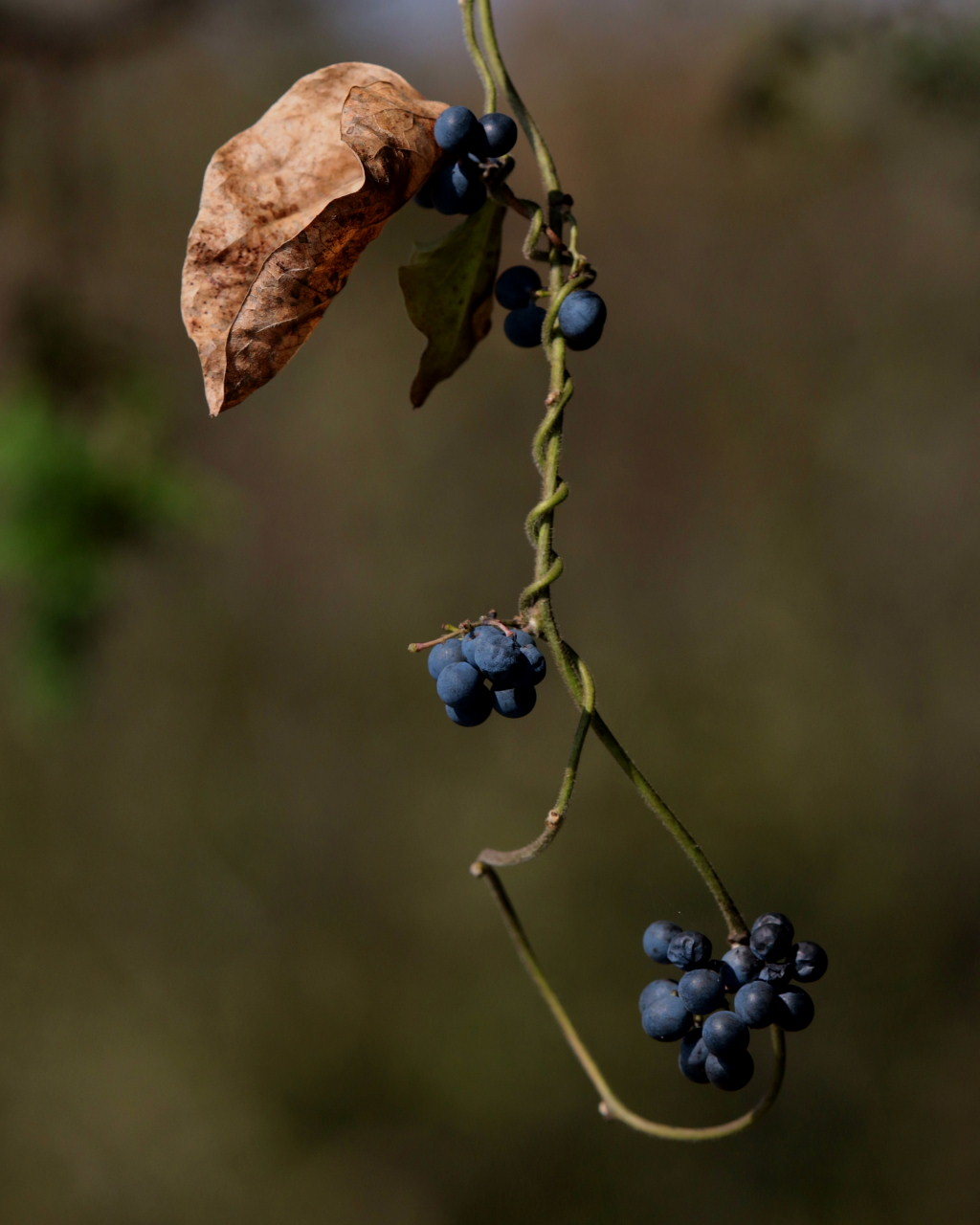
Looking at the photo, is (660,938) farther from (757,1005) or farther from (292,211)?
(292,211)

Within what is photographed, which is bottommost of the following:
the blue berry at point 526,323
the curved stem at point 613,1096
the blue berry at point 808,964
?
the curved stem at point 613,1096

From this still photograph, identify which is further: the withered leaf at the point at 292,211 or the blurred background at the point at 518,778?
the blurred background at the point at 518,778

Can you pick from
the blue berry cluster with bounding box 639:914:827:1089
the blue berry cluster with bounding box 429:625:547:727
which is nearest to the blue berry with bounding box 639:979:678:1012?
the blue berry cluster with bounding box 639:914:827:1089

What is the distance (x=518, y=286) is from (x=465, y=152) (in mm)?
83

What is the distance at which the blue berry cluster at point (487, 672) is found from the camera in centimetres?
53

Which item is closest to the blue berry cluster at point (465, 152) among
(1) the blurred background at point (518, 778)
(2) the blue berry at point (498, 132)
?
(2) the blue berry at point (498, 132)

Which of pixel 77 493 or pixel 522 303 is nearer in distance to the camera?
pixel 522 303

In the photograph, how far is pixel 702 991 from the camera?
573 millimetres

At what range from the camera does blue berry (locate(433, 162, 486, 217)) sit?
1.99 feet

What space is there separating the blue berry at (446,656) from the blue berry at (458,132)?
10.4 inches

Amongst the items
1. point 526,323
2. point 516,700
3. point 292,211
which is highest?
point 292,211

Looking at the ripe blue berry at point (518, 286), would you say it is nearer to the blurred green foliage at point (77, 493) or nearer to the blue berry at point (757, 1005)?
the blue berry at point (757, 1005)

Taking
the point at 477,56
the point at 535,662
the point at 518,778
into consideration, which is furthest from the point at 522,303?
the point at 518,778

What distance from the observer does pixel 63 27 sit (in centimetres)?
137
